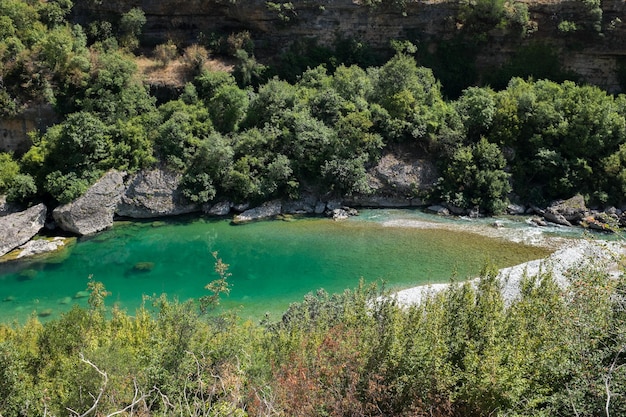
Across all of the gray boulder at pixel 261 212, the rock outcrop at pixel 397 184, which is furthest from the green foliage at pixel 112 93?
the rock outcrop at pixel 397 184

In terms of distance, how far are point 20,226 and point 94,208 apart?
14.0 ft

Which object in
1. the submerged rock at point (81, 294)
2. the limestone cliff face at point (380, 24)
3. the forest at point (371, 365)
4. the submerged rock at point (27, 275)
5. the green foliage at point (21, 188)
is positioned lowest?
the submerged rock at point (81, 294)

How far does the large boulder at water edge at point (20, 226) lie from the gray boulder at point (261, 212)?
1210cm

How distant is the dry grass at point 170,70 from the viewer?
132 feet

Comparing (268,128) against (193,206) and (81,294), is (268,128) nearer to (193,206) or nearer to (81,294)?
(193,206)

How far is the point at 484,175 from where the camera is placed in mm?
35156

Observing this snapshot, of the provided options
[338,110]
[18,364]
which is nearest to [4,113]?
[338,110]

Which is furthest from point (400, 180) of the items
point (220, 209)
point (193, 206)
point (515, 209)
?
point (193, 206)

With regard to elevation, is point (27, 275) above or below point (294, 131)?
below

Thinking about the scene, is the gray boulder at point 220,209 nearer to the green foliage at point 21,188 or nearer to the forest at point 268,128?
the forest at point 268,128

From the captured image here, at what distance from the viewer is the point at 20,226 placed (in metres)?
31.2

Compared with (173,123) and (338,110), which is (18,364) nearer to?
(173,123)

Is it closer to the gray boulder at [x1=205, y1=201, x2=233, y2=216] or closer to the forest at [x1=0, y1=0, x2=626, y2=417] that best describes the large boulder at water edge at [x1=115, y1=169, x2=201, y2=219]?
the forest at [x1=0, y1=0, x2=626, y2=417]

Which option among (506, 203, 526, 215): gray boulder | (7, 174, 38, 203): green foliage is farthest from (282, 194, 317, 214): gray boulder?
(7, 174, 38, 203): green foliage
